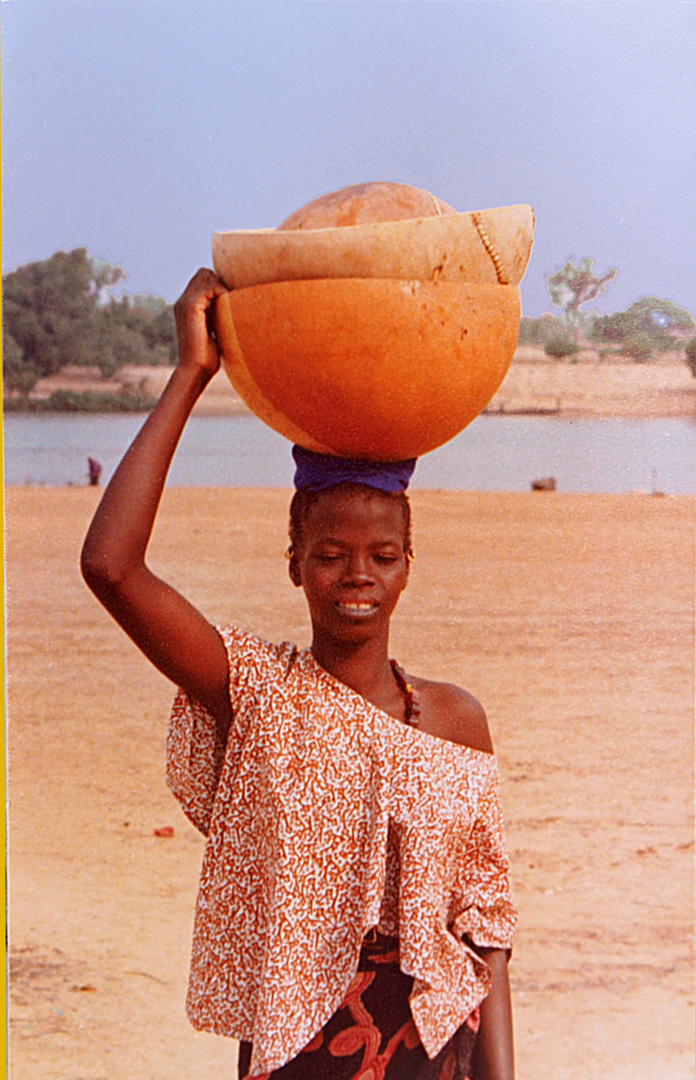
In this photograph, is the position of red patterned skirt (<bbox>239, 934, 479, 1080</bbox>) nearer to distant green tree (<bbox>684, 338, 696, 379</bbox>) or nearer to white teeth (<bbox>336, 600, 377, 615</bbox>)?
white teeth (<bbox>336, 600, 377, 615</bbox>)

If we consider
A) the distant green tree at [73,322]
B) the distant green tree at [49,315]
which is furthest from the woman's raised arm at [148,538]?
the distant green tree at [49,315]

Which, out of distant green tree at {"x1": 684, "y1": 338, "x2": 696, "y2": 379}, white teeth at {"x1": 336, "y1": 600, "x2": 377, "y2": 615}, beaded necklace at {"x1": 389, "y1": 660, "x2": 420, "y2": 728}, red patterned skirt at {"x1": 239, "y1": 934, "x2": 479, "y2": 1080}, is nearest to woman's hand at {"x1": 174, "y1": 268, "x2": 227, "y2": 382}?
white teeth at {"x1": 336, "y1": 600, "x2": 377, "y2": 615}

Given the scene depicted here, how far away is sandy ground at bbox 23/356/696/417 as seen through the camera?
452 cm

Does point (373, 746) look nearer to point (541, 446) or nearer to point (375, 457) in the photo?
point (375, 457)

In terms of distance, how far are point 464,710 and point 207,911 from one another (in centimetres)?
60

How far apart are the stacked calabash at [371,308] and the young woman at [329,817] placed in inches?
4.4

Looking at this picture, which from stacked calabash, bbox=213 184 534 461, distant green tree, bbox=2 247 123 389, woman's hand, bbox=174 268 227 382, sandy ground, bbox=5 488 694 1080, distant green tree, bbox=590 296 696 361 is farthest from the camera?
distant green tree, bbox=2 247 123 389

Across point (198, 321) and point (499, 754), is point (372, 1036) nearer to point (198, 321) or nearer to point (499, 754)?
point (198, 321)

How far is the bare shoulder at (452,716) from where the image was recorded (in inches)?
90.2

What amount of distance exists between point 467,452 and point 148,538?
4.70m

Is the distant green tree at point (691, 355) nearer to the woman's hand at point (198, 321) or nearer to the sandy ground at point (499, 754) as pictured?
the sandy ground at point (499, 754)

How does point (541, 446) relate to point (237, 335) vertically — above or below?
below

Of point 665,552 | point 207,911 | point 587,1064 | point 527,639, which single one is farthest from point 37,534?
point 207,911

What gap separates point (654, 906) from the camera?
16.4 feet
